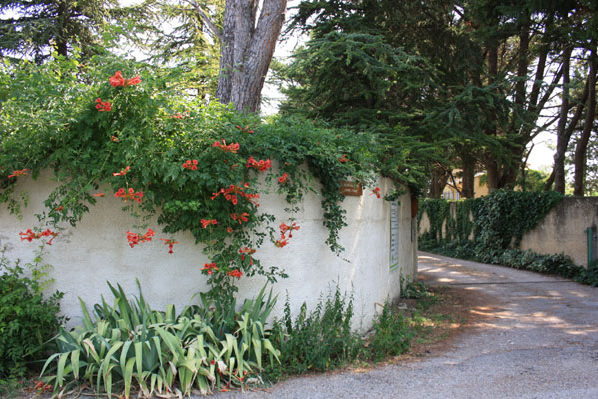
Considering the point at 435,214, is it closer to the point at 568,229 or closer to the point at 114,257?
the point at 568,229

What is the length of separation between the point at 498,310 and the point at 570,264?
5489 mm

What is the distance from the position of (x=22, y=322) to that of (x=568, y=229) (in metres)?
13.1

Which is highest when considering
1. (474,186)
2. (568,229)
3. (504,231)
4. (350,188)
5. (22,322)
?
(474,186)

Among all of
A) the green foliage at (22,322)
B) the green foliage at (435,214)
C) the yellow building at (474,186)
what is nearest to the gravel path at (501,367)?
the green foliage at (22,322)

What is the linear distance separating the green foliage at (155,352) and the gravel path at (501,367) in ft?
1.03

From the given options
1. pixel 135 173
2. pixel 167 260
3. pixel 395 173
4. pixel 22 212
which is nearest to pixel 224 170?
pixel 135 173

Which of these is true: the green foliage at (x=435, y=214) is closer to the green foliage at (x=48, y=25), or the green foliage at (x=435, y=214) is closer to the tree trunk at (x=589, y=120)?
the tree trunk at (x=589, y=120)

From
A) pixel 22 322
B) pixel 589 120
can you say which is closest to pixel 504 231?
pixel 589 120

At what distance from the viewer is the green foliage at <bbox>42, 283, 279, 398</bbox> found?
412cm

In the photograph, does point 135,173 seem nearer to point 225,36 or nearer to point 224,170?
point 224,170

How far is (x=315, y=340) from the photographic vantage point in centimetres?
509

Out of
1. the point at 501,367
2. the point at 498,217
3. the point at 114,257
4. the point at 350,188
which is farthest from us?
the point at 498,217

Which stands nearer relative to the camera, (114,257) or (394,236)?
(114,257)

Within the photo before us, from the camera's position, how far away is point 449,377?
4.93 m
